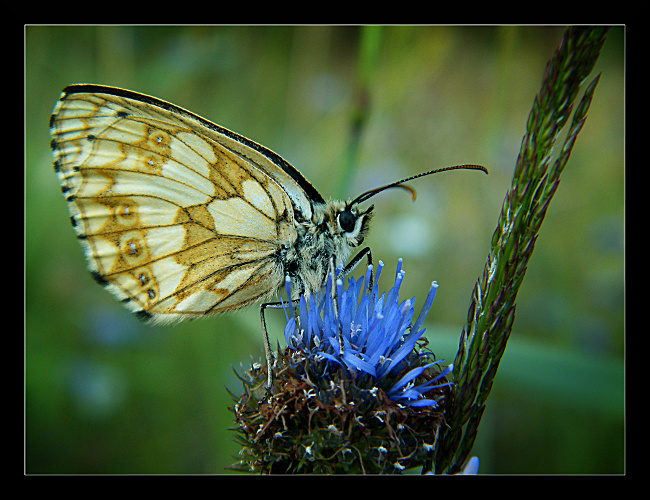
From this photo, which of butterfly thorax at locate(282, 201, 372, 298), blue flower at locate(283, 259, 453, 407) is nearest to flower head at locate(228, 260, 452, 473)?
blue flower at locate(283, 259, 453, 407)

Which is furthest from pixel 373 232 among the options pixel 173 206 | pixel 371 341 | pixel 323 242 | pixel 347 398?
pixel 347 398

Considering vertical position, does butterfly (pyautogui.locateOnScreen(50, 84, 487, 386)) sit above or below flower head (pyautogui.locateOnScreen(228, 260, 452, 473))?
above

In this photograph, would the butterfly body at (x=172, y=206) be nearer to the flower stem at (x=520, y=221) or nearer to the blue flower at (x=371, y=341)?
the blue flower at (x=371, y=341)

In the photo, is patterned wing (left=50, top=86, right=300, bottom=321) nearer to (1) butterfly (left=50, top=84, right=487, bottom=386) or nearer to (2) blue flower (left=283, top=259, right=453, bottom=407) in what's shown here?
(1) butterfly (left=50, top=84, right=487, bottom=386)

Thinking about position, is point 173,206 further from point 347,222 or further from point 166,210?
point 347,222

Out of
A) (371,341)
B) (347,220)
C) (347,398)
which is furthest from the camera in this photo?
(347,220)

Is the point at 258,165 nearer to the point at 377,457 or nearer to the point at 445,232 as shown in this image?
the point at 377,457
